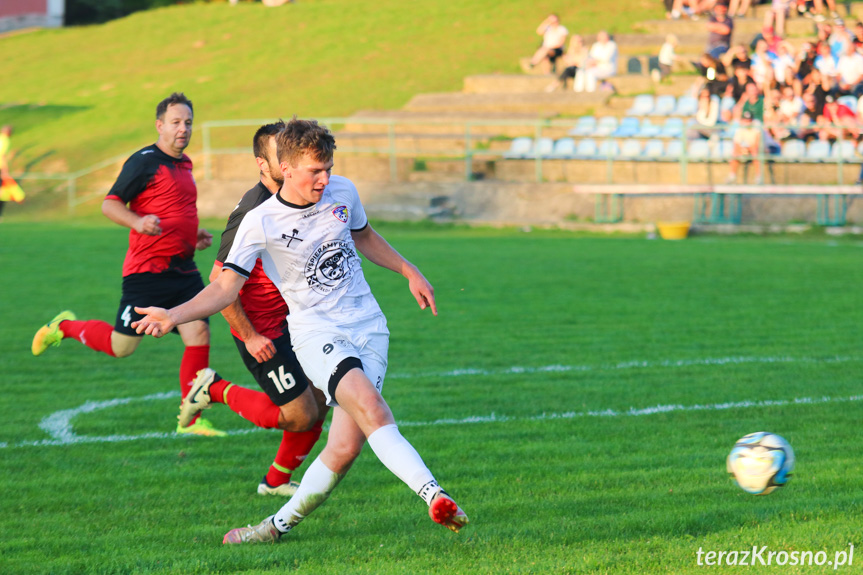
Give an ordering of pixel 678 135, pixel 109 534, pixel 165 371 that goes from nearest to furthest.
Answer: pixel 109 534 < pixel 165 371 < pixel 678 135

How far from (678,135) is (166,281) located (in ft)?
56.1

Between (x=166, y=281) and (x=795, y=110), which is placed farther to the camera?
(x=795, y=110)

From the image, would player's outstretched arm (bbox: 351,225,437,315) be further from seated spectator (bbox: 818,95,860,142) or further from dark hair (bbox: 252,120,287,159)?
seated spectator (bbox: 818,95,860,142)

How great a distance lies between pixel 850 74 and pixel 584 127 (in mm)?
5860

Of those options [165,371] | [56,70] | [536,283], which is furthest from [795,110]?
[56,70]

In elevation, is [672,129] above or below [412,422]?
above

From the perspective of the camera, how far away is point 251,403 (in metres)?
5.27

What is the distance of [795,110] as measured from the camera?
20.4m

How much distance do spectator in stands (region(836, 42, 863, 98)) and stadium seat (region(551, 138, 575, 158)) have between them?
228 inches

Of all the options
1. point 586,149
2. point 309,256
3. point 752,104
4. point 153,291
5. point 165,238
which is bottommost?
point 586,149

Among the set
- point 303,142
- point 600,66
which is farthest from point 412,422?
point 600,66

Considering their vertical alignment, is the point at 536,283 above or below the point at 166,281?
below

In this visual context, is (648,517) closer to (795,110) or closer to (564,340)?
(564,340)

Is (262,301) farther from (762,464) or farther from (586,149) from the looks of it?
(586,149)
